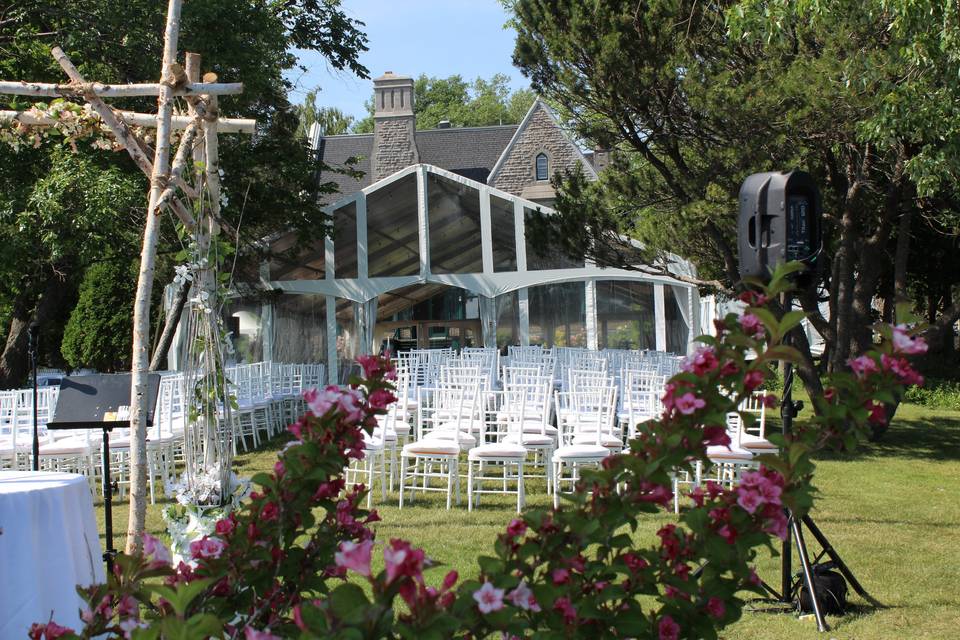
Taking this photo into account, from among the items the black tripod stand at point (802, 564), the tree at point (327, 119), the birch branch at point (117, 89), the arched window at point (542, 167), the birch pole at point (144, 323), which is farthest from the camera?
the tree at point (327, 119)

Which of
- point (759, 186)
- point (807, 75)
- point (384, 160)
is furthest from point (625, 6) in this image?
point (384, 160)

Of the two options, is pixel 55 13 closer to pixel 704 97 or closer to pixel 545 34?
pixel 545 34

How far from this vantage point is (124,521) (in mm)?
7023

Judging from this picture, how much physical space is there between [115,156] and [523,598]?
1239 cm

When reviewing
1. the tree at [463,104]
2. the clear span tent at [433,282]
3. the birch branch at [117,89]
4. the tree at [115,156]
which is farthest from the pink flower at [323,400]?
the tree at [463,104]

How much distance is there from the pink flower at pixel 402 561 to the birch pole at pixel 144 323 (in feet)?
9.66

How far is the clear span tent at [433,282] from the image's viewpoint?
637 inches

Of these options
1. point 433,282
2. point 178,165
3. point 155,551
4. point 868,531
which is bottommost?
point 868,531

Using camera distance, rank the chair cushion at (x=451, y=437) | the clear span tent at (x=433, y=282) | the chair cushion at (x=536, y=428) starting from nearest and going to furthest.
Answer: the chair cushion at (x=451, y=437)
the chair cushion at (x=536, y=428)
the clear span tent at (x=433, y=282)

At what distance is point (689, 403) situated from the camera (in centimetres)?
160

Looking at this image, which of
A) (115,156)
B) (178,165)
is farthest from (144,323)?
(115,156)

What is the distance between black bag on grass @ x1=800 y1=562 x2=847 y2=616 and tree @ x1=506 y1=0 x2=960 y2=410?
4.38 metres

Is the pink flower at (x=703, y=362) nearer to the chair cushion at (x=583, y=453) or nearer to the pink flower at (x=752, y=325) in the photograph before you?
the pink flower at (x=752, y=325)

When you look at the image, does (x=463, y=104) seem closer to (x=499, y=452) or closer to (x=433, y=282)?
(x=433, y=282)
